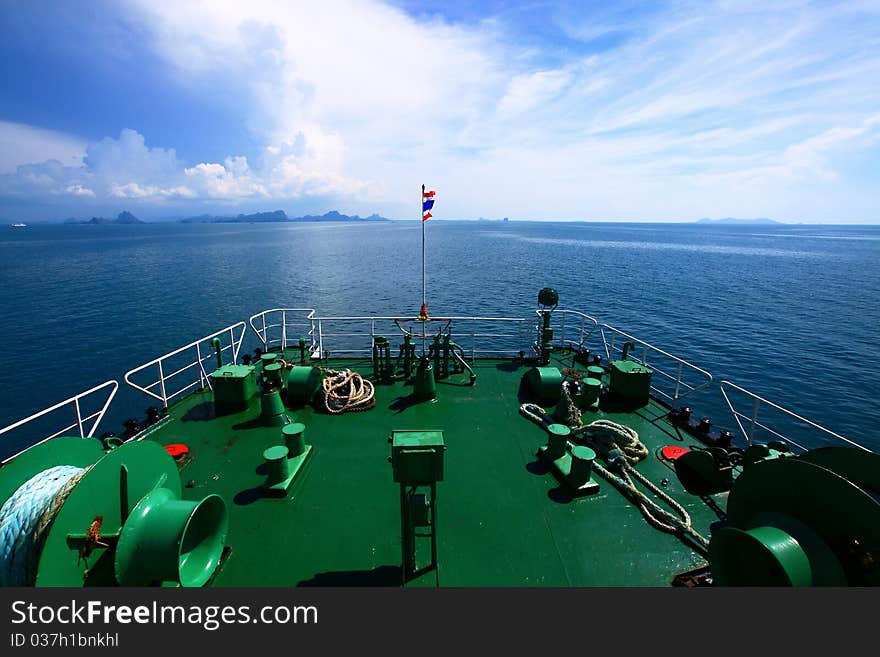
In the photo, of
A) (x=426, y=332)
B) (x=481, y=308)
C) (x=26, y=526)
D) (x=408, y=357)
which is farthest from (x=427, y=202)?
(x=481, y=308)

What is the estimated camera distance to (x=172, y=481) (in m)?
5.57

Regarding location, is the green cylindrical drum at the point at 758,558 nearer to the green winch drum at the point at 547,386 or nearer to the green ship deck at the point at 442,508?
the green ship deck at the point at 442,508

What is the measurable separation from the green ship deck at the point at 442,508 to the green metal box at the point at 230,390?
0.85 ft

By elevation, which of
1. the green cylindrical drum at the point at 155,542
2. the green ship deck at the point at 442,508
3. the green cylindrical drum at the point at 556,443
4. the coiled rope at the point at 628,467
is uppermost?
the green cylindrical drum at the point at 155,542

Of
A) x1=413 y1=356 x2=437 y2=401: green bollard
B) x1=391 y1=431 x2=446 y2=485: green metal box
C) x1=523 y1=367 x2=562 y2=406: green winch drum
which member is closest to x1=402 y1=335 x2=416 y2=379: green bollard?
x1=413 y1=356 x2=437 y2=401: green bollard

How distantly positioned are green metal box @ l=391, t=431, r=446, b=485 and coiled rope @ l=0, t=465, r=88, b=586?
10.6ft

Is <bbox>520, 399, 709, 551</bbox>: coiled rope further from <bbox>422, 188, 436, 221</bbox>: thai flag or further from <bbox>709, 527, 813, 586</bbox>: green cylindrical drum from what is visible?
<bbox>422, 188, 436, 221</bbox>: thai flag

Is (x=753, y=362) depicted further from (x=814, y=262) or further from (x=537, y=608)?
(x=814, y=262)

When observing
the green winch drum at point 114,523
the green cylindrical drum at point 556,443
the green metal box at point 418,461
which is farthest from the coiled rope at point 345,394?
the green metal box at point 418,461

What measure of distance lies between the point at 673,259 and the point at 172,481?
323ft

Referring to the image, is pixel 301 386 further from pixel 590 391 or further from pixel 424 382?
pixel 590 391

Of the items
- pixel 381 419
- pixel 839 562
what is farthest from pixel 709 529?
pixel 381 419

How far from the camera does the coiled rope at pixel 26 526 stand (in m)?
3.87

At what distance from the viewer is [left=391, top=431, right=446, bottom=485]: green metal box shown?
4887 millimetres
